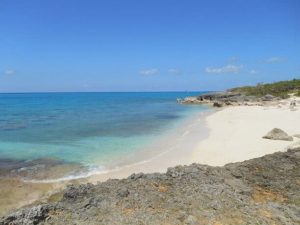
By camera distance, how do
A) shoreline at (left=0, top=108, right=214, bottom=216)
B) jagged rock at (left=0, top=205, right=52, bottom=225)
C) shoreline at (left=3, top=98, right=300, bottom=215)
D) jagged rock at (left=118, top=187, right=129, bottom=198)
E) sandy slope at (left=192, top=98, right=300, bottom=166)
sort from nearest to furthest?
jagged rock at (left=0, top=205, right=52, bottom=225) < jagged rock at (left=118, top=187, right=129, bottom=198) < shoreline at (left=0, top=108, right=214, bottom=216) < shoreline at (left=3, top=98, right=300, bottom=215) < sandy slope at (left=192, top=98, right=300, bottom=166)

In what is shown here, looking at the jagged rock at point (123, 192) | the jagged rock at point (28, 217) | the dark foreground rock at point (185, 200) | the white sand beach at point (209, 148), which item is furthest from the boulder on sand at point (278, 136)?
the jagged rock at point (28, 217)

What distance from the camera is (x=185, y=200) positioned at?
5922 mm

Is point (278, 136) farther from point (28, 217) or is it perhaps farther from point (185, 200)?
point (28, 217)

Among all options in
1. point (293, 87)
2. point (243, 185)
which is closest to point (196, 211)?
point (243, 185)

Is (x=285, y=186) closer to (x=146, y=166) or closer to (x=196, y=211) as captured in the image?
(x=196, y=211)

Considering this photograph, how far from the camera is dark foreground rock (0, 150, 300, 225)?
5.34 meters

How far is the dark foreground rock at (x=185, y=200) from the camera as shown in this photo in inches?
210

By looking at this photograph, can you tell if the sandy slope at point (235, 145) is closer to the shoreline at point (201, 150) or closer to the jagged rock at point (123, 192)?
the shoreline at point (201, 150)

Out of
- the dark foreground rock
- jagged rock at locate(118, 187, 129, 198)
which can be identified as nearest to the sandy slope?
the dark foreground rock

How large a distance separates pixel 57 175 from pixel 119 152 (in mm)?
5121

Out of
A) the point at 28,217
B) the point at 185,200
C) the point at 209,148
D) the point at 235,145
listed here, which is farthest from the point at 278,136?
the point at 28,217

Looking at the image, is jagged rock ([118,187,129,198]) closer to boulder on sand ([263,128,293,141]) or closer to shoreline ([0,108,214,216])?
shoreline ([0,108,214,216])

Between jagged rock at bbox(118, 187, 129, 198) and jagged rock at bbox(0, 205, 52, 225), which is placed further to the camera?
jagged rock at bbox(118, 187, 129, 198)

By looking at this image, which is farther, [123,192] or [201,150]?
[201,150]
